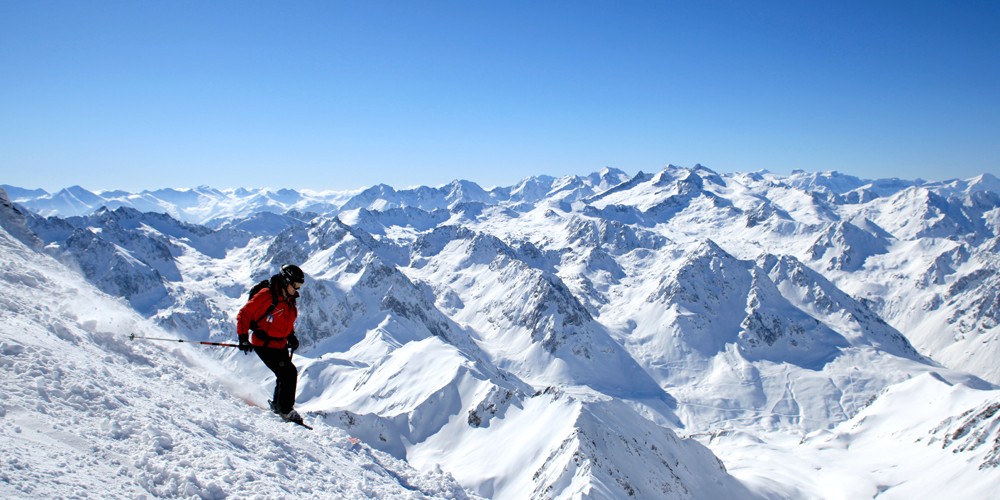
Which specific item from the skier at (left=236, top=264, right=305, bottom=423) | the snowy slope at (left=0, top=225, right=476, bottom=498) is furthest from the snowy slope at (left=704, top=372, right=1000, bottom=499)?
the skier at (left=236, top=264, right=305, bottom=423)

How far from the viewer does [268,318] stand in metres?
16.9

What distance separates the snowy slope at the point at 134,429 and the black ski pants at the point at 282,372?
1.90ft

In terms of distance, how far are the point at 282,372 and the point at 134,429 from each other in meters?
4.90

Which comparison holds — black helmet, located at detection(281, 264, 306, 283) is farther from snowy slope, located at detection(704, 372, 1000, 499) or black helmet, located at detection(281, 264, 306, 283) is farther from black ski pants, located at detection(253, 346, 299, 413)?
snowy slope, located at detection(704, 372, 1000, 499)

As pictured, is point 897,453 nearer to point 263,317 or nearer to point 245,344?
point 263,317

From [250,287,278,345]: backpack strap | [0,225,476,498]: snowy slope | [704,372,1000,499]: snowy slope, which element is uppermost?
[250,287,278,345]: backpack strap

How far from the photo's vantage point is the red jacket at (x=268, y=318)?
16797 millimetres

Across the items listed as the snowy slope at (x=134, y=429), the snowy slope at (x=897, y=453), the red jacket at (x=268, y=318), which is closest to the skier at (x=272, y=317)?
the red jacket at (x=268, y=318)

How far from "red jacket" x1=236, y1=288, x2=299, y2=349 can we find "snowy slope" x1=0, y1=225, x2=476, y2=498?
226 centimetres

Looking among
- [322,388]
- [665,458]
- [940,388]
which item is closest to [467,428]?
[665,458]

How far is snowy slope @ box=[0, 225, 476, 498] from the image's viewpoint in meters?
11.1

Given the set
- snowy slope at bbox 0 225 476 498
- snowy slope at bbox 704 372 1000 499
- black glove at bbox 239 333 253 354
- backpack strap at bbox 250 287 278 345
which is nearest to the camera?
snowy slope at bbox 0 225 476 498

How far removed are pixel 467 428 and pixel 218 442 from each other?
108m

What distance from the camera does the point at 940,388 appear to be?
495 ft
